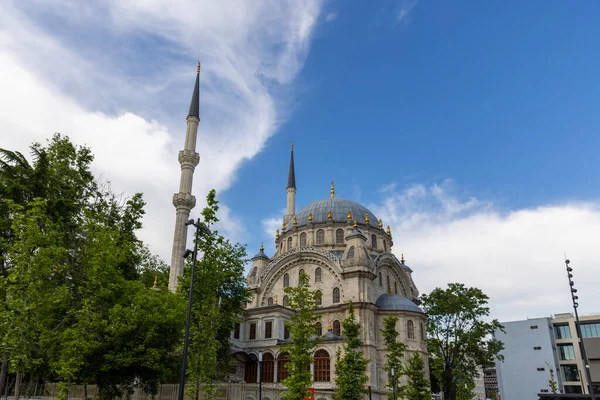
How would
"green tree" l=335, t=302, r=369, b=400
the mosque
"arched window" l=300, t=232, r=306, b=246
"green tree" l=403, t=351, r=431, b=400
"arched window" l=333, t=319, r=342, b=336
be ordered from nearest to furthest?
1. "green tree" l=335, t=302, r=369, b=400
2. "green tree" l=403, t=351, r=431, b=400
3. the mosque
4. "arched window" l=333, t=319, r=342, b=336
5. "arched window" l=300, t=232, r=306, b=246

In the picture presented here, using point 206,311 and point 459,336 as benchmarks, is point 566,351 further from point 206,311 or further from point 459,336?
point 206,311

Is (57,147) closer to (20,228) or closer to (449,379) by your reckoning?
(20,228)

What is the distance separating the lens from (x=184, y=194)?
132 ft

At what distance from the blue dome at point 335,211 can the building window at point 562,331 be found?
3173 cm

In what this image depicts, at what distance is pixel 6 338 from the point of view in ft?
54.9

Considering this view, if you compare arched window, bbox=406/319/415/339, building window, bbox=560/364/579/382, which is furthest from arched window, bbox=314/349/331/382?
building window, bbox=560/364/579/382

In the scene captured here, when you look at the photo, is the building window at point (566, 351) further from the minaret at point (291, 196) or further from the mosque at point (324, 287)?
the minaret at point (291, 196)

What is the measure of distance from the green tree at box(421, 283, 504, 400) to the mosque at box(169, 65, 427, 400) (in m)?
4.60

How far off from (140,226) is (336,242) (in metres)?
22.7

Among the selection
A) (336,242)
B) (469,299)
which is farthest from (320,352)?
(469,299)

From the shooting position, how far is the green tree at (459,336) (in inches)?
1655

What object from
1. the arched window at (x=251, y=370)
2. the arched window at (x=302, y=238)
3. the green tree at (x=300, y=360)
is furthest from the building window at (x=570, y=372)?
the green tree at (x=300, y=360)

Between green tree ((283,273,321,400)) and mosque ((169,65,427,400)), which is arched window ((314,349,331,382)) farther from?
green tree ((283,273,321,400))

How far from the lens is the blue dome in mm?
47906
